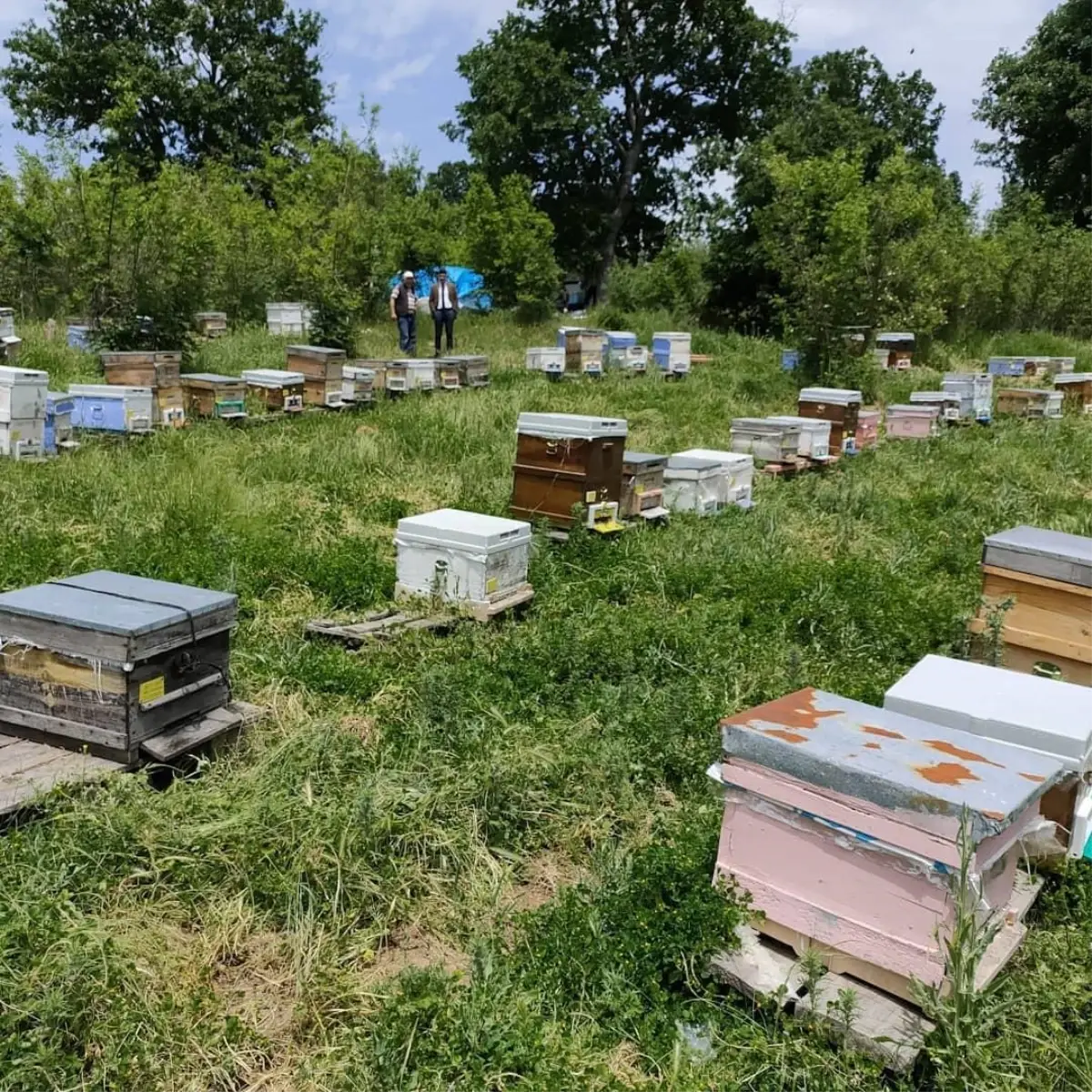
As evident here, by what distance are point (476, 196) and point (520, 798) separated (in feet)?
62.1

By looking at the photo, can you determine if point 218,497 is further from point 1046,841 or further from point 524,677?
point 1046,841

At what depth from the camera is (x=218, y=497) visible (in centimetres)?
698

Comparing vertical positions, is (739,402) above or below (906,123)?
below

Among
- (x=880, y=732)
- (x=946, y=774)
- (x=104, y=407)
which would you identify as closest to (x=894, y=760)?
(x=946, y=774)

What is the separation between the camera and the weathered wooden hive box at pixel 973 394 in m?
12.8

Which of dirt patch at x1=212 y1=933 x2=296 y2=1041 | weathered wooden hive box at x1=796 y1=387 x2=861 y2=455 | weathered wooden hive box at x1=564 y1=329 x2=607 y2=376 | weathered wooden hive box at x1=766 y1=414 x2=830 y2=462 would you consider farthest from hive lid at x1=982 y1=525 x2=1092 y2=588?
weathered wooden hive box at x1=564 y1=329 x2=607 y2=376

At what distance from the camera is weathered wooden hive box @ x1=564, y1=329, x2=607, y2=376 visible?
14.3 meters

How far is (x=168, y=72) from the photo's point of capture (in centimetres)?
2986

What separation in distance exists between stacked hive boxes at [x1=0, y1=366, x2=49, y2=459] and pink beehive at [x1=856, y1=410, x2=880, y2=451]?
25.8 feet

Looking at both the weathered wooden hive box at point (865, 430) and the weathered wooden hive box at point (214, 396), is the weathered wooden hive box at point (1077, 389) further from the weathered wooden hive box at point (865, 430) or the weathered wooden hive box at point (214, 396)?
the weathered wooden hive box at point (214, 396)

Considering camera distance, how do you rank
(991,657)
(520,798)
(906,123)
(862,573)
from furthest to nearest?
(906,123) < (862,573) < (991,657) < (520,798)

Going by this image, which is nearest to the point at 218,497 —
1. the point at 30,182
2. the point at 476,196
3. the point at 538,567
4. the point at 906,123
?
the point at 538,567

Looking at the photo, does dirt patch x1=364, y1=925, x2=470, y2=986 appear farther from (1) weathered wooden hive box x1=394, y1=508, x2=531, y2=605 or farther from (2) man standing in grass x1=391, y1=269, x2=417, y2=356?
(2) man standing in grass x1=391, y1=269, x2=417, y2=356

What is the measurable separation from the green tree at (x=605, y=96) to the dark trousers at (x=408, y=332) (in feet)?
46.5
